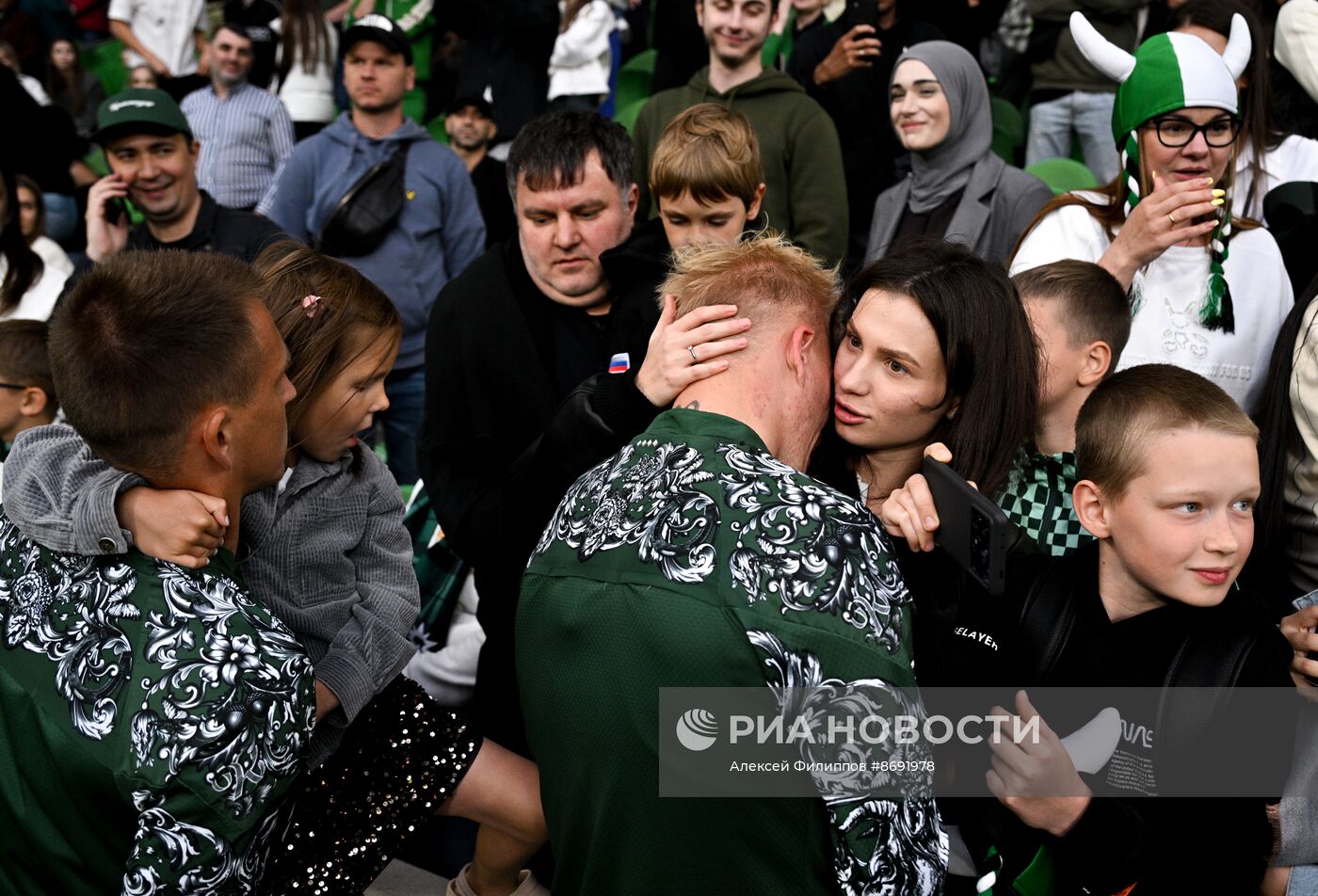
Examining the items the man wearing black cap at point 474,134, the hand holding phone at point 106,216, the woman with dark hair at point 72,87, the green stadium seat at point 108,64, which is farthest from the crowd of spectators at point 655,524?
the green stadium seat at point 108,64

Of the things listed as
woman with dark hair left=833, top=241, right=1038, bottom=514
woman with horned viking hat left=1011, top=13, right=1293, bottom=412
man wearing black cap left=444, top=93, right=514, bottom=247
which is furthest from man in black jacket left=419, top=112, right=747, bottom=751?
man wearing black cap left=444, top=93, right=514, bottom=247

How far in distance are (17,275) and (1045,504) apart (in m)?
4.29

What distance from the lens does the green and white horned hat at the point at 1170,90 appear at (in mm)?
3260

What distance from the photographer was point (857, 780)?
1664 mm

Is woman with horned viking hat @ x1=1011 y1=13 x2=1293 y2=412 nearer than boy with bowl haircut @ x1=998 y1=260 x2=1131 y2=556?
No

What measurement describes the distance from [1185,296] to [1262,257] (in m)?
0.25

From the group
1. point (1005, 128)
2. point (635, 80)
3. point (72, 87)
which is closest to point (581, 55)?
point (635, 80)

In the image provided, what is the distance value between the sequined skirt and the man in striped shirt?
4.74m

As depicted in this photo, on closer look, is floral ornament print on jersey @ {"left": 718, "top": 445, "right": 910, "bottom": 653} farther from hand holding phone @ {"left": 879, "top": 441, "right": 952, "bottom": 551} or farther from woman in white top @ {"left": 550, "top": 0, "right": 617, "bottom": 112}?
woman in white top @ {"left": 550, "top": 0, "right": 617, "bottom": 112}

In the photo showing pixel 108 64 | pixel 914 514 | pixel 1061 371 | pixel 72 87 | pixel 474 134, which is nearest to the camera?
pixel 914 514

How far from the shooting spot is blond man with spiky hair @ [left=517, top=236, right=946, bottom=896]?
1.66 meters

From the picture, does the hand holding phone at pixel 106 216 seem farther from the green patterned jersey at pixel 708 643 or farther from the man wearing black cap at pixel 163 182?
the green patterned jersey at pixel 708 643

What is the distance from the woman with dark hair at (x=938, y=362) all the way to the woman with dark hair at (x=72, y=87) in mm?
8580

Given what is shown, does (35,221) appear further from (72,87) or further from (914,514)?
(914,514)
